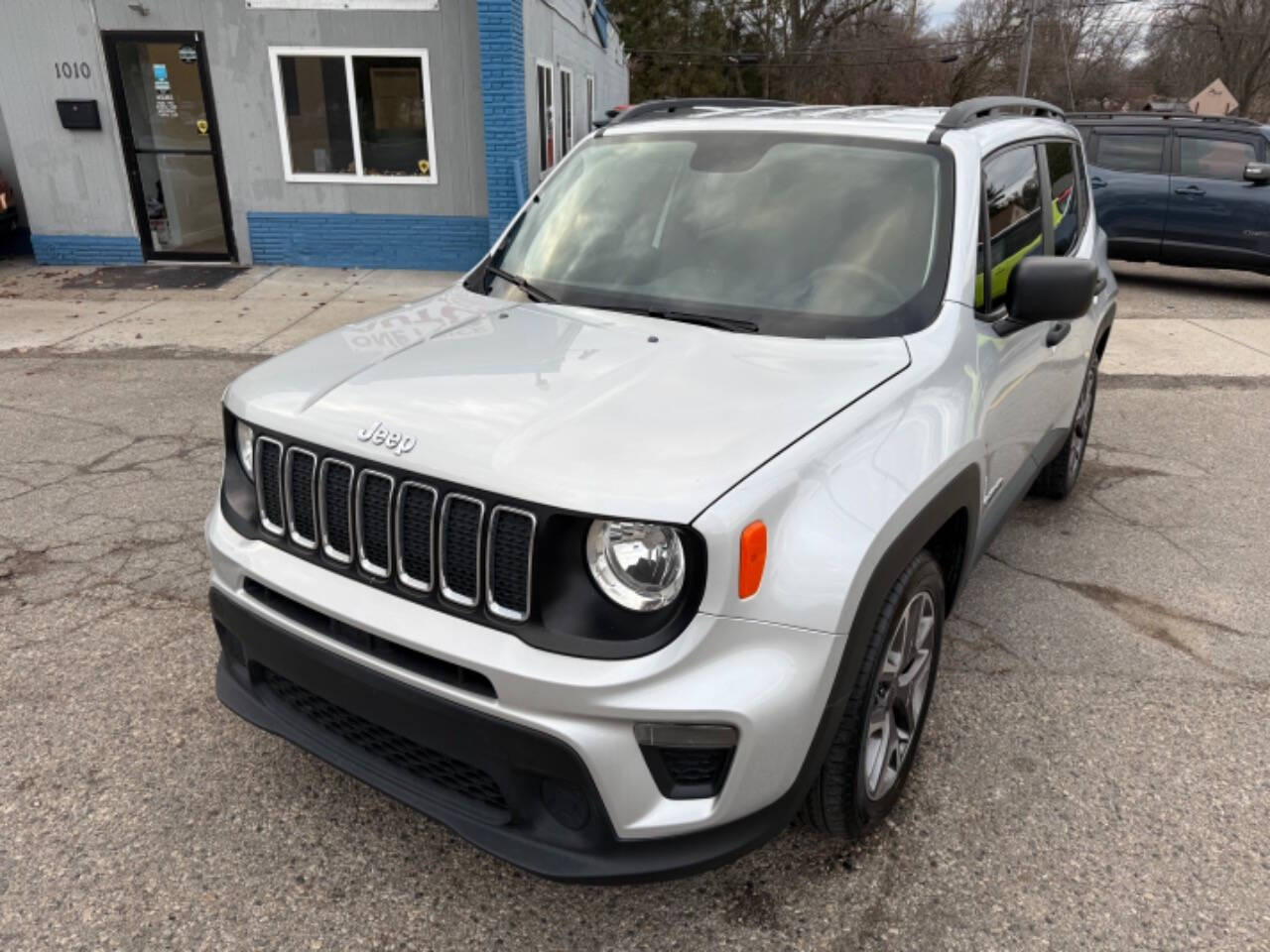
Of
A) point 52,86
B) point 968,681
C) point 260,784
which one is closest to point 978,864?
point 968,681

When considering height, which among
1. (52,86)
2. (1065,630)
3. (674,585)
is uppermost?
(52,86)

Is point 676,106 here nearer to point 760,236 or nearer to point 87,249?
point 760,236

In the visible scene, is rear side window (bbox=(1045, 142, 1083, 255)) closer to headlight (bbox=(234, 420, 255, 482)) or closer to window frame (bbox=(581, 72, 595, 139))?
headlight (bbox=(234, 420, 255, 482))

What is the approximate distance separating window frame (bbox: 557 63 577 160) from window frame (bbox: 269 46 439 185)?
11.6 ft

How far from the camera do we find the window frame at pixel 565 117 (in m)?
14.1

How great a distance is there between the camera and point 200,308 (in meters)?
9.20

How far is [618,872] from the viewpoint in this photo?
1.94 meters

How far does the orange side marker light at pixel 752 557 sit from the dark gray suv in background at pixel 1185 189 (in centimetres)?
1063

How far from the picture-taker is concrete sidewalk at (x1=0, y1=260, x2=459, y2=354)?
800cm

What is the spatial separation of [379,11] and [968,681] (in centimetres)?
957

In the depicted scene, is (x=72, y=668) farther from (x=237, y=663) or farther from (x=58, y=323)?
(x=58, y=323)

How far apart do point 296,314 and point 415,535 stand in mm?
7572

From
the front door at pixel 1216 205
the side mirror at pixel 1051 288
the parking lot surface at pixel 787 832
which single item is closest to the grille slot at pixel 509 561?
the parking lot surface at pixel 787 832

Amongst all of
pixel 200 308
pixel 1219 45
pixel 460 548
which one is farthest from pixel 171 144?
pixel 1219 45
